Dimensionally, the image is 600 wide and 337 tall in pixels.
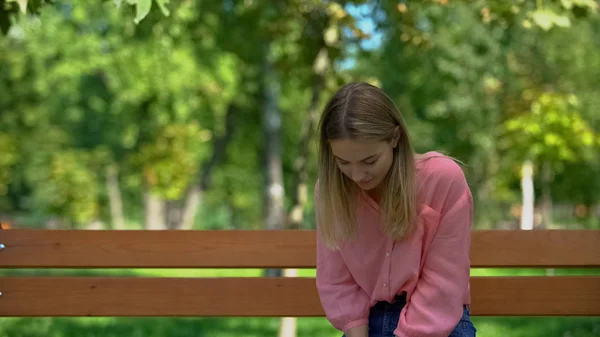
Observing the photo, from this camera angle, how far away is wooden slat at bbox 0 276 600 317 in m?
3.72

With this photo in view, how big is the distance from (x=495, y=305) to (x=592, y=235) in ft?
1.62

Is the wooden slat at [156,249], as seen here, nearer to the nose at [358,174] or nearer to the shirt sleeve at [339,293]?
the shirt sleeve at [339,293]

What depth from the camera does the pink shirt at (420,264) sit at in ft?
8.74

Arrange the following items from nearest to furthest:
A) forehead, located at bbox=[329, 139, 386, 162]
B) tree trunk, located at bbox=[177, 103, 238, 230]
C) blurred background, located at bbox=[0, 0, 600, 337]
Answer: forehead, located at bbox=[329, 139, 386, 162] < blurred background, located at bbox=[0, 0, 600, 337] < tree trunk, located at bbox=[177, 103, 238, 230]

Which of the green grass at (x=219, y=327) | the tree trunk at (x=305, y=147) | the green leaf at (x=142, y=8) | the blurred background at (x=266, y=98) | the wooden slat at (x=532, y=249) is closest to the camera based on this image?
the green leaf at (x=142, y=8)

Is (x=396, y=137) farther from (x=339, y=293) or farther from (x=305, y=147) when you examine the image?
(x=305, y=147)

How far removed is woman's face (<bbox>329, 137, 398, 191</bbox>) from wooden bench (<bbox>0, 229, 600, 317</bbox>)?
1.13m

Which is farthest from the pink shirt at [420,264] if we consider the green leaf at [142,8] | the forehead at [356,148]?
the green leaf at [142,8]

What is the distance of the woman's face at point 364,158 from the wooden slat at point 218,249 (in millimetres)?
1131

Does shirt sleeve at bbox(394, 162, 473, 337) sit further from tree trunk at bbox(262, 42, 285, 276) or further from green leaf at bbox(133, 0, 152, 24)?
tree trunk at bbox(262, 42, 285, 276)

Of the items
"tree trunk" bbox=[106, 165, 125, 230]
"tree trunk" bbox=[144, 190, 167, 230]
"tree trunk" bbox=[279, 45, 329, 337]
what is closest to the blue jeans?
"tree trunk" bbox=[279, 45, 329, 337]

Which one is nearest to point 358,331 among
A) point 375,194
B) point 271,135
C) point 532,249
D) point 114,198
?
point 375,194

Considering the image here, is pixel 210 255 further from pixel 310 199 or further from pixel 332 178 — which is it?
pixel 310 199

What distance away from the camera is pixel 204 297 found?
377 centimetres
